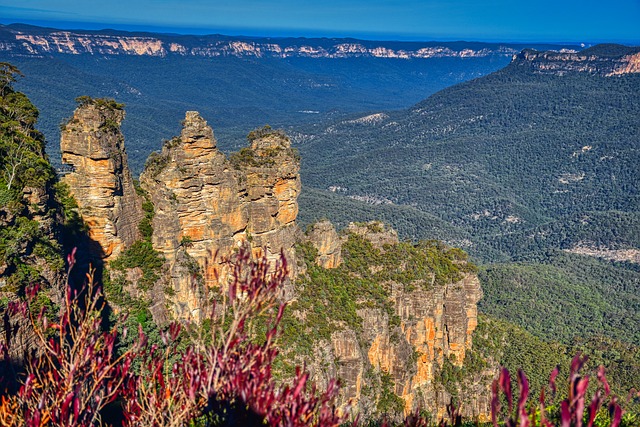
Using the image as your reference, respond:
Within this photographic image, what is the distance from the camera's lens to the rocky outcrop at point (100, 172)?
28125 mm

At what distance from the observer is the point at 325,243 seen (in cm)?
3938

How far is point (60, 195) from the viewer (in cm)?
2817

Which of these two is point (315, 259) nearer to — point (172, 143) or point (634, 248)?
point (172, 143)

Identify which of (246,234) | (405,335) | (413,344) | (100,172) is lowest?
(413,344)

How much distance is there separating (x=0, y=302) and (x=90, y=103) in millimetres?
12016

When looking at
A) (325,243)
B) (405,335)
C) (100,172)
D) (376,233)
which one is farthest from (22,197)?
(376,233)

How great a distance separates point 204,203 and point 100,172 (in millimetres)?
5197

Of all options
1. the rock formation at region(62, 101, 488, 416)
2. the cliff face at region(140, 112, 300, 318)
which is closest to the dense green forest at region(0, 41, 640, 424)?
the rock formation at region(62, 101, 488, 416)

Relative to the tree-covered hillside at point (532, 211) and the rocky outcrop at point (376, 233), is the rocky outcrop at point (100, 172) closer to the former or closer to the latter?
the rocky outcrop at point (376, 233)

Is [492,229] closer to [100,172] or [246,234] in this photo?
[246,234]

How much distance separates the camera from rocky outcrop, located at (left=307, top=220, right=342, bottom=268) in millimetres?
39000

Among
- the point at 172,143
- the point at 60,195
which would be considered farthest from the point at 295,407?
the point at 172,143

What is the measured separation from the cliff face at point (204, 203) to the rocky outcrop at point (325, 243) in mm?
4920

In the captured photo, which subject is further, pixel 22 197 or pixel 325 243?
pixel 325 243
